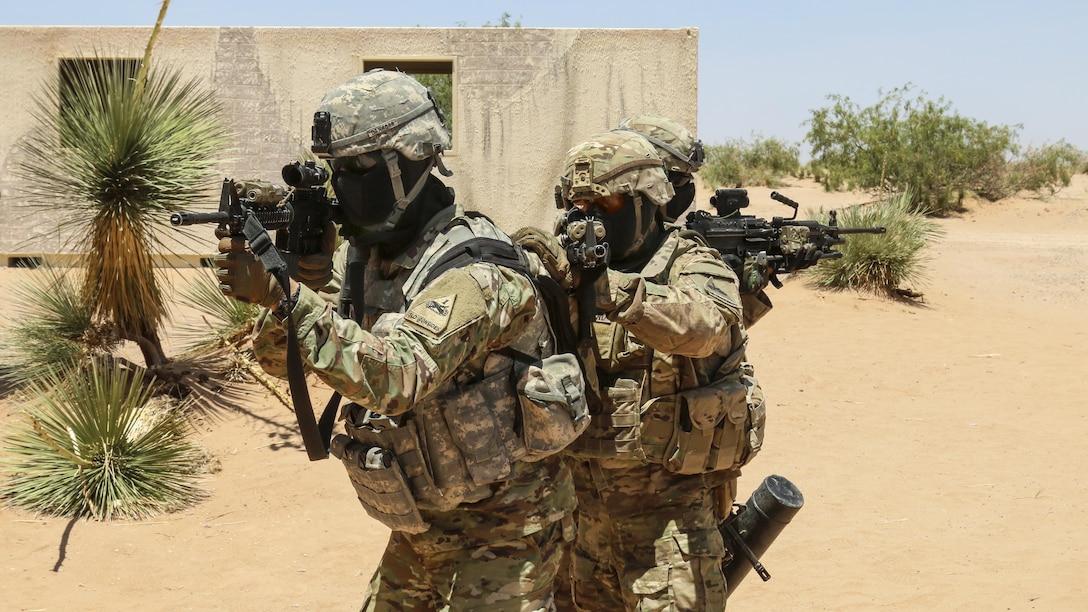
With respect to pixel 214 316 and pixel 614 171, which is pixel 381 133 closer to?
pixel 614 171

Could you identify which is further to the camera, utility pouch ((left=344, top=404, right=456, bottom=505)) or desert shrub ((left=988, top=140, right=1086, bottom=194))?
desert shrub ((left=988, top=140, right=1086, bottom=194))

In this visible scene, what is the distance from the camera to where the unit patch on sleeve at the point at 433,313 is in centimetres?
248

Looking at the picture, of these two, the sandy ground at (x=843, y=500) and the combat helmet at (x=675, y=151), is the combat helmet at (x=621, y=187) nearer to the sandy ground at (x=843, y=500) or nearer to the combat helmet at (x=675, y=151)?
the combat helmet at (x=675, y=151)

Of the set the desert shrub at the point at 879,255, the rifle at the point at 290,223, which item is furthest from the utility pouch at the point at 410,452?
the desert shrub at the point at 879,255

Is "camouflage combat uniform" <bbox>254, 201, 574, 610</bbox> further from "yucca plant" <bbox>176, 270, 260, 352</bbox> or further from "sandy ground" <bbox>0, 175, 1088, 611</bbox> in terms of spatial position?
"yucca plant" <bbox>176, 270, 260, 352</bbox>

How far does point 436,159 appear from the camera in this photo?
9.47 ft

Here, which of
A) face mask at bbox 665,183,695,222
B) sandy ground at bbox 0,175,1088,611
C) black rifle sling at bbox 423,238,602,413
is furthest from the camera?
sandy ground at bbox 0,175,1088,611

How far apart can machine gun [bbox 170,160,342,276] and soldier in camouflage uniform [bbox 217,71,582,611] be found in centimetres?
6

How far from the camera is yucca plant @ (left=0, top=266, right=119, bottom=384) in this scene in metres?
7.15

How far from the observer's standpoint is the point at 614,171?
3.48 meters

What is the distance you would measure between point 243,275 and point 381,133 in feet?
1.96

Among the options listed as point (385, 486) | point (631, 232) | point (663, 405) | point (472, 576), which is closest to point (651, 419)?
point (663, 405)

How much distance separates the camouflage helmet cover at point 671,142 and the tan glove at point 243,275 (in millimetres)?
2139

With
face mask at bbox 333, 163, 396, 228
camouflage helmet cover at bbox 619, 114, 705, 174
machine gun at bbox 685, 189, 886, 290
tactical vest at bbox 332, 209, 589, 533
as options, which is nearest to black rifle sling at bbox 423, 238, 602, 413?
tactical vest at bbox 332, 209, 589, 533
